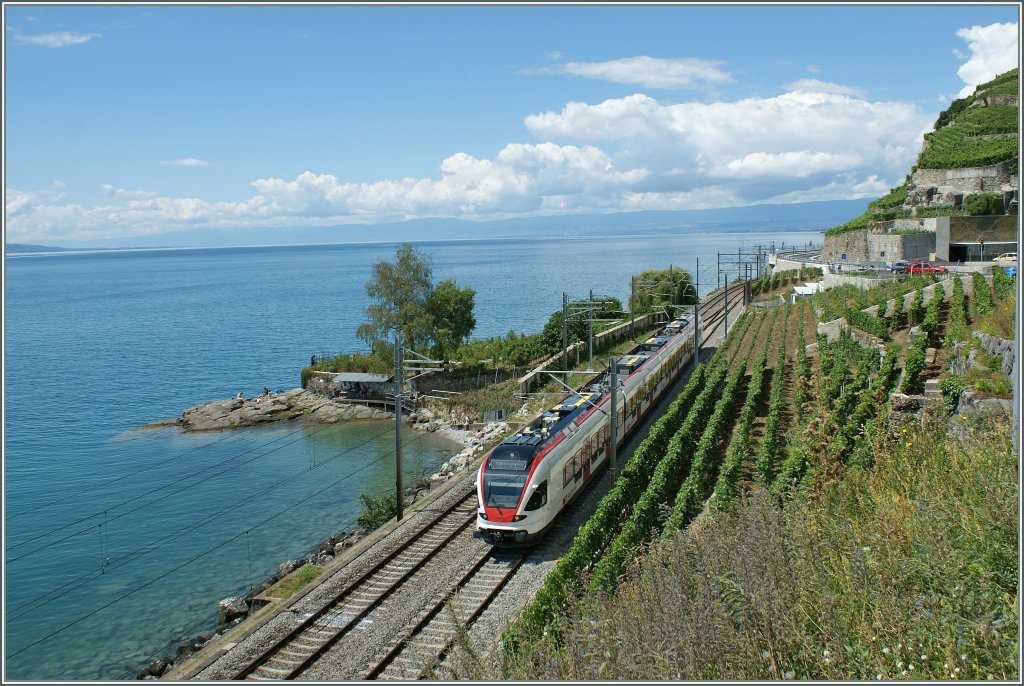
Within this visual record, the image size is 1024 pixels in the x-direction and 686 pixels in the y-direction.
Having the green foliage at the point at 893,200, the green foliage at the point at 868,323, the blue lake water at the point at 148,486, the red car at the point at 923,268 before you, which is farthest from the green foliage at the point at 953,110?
the green foliage at the point at 868,323

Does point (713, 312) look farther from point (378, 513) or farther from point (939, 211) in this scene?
point (378, 513)

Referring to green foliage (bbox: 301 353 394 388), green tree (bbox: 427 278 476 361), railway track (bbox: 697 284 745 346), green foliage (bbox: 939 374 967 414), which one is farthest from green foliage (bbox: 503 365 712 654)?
green foliage (bbox: 301 353 394 388)

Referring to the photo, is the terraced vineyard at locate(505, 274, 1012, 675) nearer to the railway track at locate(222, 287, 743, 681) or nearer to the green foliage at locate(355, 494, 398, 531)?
the railway track at locate(222, 287, 743, 681)

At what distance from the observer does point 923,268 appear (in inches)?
2152

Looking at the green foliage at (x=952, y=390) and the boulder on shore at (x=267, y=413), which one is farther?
the boulder on shore at (x=267, y=413)

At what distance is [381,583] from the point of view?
1755 centimetres

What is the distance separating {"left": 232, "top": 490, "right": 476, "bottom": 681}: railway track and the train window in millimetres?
2640

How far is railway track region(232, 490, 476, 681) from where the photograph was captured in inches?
564

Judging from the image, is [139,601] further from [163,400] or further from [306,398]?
[163,400]

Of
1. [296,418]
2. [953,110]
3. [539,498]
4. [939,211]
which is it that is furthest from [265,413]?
[953,110]

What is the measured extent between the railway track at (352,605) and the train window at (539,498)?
2.64 m

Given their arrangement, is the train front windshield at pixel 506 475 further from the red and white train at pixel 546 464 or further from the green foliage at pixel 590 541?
the green foliage at pixel 590 541

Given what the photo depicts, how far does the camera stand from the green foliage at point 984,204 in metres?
65.1

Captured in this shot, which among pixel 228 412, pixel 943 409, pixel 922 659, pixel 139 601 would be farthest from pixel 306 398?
pixel 922 659
